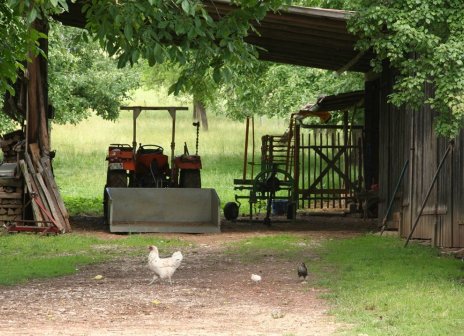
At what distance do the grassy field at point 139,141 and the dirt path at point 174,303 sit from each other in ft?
38.2

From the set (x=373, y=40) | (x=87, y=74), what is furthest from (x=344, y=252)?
(x=87, y=74)

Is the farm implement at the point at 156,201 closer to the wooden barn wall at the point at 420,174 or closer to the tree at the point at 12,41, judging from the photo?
the wooden barn wall at the point at 420,174

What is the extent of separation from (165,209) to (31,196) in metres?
2.67

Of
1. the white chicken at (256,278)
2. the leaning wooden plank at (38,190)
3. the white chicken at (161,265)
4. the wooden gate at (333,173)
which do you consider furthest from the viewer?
the wooden gate at (333,173)

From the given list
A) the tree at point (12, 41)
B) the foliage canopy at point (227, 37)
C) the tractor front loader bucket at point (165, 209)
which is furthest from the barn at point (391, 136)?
the tree at point (12, 41)

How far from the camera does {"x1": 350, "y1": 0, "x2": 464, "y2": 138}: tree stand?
42.3 feet

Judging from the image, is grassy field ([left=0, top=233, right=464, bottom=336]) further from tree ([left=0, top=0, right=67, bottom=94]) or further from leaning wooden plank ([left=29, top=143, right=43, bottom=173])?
tree ([left=0, top=0, right=67, bottom=94])

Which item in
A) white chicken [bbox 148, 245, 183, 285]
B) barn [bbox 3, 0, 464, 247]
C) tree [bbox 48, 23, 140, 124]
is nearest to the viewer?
white chicken [bbox 148, 245, 183, 285]

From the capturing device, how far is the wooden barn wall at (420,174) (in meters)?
15.9

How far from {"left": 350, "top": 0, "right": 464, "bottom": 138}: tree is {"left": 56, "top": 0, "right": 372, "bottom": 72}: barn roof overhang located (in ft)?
3.79

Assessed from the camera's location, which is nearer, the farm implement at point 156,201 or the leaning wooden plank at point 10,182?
the leaning wooden plank at point 10,182

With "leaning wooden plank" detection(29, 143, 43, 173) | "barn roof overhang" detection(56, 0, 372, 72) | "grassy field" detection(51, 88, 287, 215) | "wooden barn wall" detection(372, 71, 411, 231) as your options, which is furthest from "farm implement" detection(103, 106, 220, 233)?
"grassy field" detection(51, 88, 287, 215)

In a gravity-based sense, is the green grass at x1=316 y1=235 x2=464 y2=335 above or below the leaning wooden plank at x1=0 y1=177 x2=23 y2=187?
below

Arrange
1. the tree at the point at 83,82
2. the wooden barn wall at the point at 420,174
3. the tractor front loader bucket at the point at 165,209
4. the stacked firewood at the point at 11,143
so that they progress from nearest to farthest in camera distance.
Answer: the wooden barn wall at the point at 420,174 < the tractor front loader bucket at the point at 165,209 < the stacked firewood at the point at 11,143 < the tree at the point at 83,82
